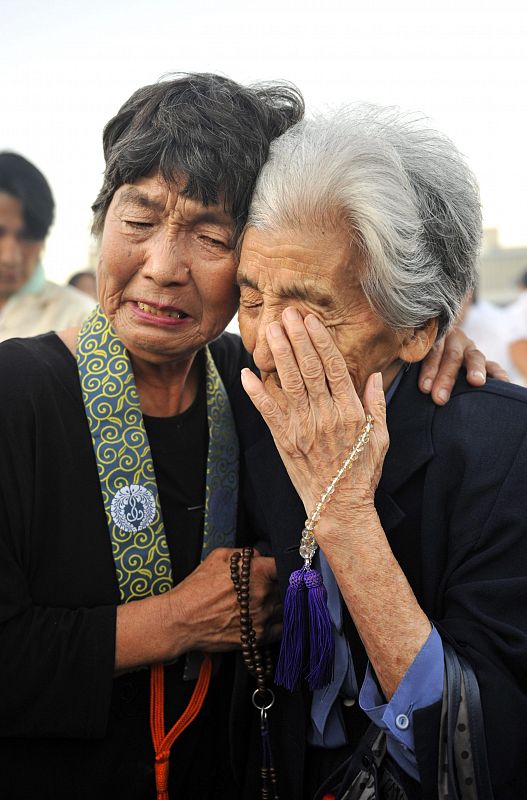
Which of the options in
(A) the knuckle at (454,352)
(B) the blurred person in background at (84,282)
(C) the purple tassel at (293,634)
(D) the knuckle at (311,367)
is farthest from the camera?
(B) the blurred person in background at (84,282)

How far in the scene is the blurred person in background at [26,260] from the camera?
4676mm

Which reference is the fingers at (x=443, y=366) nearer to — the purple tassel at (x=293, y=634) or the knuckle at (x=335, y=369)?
the knuckle at (x=335, y=369)

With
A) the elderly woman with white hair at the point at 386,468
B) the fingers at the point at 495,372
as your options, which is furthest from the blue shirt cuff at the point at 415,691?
the fingers at the point at 495,372

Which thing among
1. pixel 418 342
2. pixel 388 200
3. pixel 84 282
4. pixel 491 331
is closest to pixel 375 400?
pixel 418 342

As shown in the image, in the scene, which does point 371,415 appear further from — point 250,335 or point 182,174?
point 182,174

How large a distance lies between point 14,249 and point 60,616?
326 centimetres

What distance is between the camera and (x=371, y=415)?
74.0 inches

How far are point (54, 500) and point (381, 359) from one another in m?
0.90

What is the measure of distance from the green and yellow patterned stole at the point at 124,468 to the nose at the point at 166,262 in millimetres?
262

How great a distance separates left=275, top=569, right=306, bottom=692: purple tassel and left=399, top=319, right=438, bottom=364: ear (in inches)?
23.8

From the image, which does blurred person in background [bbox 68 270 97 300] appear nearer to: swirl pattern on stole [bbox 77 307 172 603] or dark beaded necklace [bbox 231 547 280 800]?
swirl pattern on stole [bbox 77 307 172 603]

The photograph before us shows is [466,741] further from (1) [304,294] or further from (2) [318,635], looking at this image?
(1) [304,294]

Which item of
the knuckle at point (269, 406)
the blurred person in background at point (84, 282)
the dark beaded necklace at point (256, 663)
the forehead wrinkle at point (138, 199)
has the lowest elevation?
the blurred person in background at point (84, 282)

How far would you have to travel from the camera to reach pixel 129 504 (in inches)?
83.0
